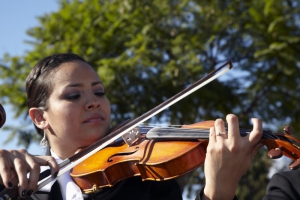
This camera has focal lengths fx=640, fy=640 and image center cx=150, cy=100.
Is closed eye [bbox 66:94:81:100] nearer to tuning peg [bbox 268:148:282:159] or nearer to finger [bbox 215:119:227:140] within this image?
finger [bbox 215:119:227:140]

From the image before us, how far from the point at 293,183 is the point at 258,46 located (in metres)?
6.39

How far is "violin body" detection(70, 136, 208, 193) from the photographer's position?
2.67 meters

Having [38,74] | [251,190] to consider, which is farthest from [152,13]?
[251,190]

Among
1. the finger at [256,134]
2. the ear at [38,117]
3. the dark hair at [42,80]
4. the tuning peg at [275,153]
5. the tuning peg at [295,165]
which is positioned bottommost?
the tuning peg at [295,165]

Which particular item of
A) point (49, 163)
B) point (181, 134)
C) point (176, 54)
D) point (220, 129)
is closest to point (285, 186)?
point (181, 134)

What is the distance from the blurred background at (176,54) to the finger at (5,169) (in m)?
6.42

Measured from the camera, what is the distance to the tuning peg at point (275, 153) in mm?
2428

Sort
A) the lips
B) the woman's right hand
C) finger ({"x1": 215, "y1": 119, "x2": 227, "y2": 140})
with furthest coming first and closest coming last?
the lips → finger ({"x1": 215, "y1": 119, "x2": 227, "y2": 140}) → the woman's right hand

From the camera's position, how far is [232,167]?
8.16 ft

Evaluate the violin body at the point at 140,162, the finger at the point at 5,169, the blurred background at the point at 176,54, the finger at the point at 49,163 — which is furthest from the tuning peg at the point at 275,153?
the blurred background at the point at 176,54

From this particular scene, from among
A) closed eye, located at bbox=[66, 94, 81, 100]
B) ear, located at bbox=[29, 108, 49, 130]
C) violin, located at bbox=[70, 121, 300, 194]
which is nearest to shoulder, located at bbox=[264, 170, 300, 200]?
violin, located at bbox=[70, 121, 300, 194]

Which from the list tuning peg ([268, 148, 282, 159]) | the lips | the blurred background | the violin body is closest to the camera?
tuning peg ([268, 148, 282, 159])

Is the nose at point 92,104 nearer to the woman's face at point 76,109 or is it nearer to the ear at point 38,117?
the woman's face at point 76,109

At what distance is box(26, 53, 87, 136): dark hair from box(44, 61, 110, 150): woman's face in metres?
0.04
